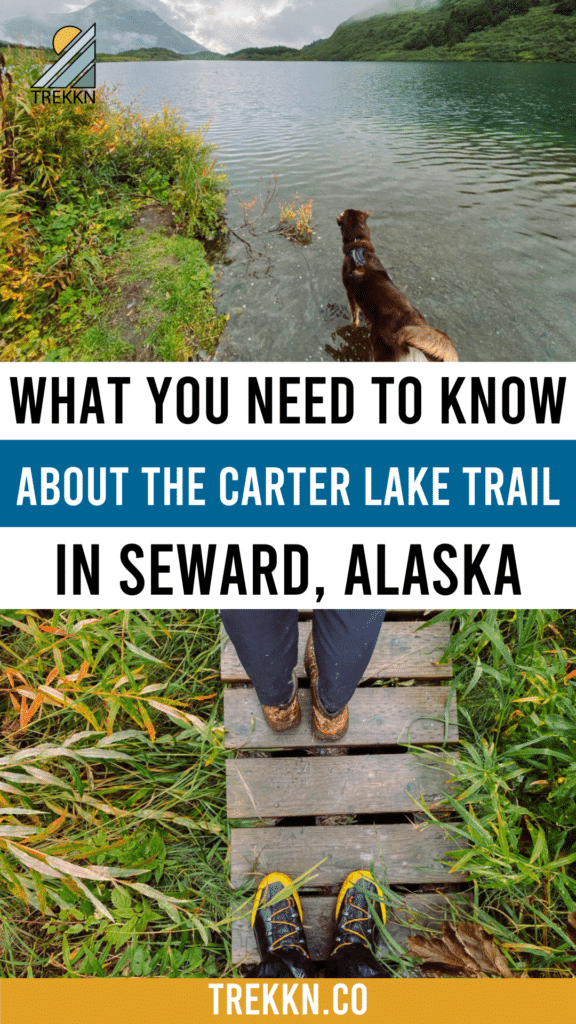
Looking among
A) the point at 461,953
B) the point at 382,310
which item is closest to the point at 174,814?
the point at 461,953

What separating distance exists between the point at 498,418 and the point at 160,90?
1210cm

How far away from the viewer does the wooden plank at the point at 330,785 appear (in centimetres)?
169

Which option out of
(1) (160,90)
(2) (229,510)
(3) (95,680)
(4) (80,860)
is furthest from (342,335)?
(1) (160,90)

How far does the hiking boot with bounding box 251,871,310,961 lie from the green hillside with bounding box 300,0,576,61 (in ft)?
122

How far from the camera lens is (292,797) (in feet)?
5.60

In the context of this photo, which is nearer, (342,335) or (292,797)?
(292,797)

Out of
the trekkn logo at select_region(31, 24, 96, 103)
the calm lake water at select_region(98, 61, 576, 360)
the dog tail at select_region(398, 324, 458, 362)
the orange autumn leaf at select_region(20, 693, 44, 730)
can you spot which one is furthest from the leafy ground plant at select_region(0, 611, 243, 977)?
the trekkn logo at select_region(31, 24, 96, 103)

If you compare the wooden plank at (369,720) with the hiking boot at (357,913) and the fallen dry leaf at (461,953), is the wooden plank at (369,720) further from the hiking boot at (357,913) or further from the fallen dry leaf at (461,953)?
the fallen dry leaf at (461,953)

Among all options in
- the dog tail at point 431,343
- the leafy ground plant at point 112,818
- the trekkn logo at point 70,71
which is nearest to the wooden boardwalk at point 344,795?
the leafy ground plant at point 112,818

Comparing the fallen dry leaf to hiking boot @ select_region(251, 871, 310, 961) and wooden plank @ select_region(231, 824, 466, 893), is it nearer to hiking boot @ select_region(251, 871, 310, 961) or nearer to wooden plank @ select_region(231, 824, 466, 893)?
wooden plank @ select_region(231, 824, 466, 893)

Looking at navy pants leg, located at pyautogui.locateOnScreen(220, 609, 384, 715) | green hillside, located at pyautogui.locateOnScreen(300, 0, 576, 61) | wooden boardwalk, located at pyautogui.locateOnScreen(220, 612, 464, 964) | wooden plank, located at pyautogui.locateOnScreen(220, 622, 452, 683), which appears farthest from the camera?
green hillside, located at pyautogui.locateOnScreen(300, 0, 576, 61)

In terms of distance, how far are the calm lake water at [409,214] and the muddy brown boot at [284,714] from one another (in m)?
3.24

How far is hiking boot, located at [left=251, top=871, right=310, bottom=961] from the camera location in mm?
1490

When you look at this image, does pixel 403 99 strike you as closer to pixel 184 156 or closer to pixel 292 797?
pixel 184 156
